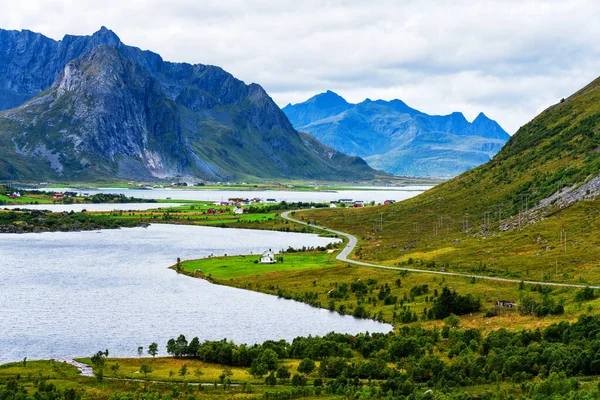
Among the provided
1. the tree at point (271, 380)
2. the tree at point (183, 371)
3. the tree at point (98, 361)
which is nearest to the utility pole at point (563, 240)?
the tree at point (271, 380)

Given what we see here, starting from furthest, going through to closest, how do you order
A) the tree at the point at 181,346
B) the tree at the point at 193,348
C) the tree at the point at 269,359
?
1. the tree at the point at 193,348
2. the tree at the point at 181,346
3. the tree at the point at 269,359

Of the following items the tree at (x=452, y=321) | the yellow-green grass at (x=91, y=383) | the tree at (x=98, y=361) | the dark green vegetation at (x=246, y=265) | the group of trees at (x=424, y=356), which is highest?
the dark green vegetation at (x=246, y=265)

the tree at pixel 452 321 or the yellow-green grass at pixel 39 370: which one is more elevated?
the tree at pixel 452 321

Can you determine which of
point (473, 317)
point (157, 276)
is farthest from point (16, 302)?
point (473, 317)

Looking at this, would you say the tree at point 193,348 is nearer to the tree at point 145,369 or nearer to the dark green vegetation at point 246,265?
the tree at point 145,369

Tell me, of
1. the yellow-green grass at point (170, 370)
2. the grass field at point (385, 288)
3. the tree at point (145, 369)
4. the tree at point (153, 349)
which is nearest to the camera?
the tree at point (145, 369)

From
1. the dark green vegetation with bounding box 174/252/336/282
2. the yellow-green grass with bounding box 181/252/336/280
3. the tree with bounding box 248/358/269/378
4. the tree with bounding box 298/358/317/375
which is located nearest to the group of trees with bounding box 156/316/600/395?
the tree with bounding box 298/358/317/375

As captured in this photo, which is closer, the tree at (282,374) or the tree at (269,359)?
the tree at (282,374)
